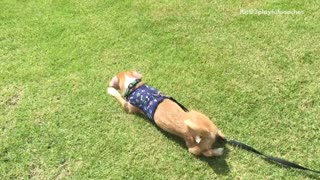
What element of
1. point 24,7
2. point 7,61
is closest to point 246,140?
point 7,61

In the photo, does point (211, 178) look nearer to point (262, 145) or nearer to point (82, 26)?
point (262, 145)

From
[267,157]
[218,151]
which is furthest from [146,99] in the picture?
[267,157]

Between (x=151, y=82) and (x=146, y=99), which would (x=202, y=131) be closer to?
(x=146, y=99)

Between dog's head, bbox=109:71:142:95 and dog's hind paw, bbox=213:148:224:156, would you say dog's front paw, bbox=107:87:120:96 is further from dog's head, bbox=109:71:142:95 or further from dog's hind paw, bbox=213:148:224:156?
dog's hind paw, bbox=213:148:224:156

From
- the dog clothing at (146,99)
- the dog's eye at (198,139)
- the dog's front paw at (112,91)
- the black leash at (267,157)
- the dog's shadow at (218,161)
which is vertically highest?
the dog clothing at (146,99)

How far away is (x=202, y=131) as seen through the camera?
3045 millimetres

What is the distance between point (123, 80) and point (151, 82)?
1.20ft

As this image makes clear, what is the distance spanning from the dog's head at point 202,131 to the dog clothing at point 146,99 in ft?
1.03

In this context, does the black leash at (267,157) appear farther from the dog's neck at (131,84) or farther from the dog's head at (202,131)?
the dog's neck at (131,84)

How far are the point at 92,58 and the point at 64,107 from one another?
61 cm

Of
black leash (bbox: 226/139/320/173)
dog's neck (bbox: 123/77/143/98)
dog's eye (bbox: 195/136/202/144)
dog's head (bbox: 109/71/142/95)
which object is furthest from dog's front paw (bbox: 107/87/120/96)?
black leash (bbox: 226/139/320/173)

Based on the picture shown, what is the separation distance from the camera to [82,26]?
4480 millimetres

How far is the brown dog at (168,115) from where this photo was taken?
3100 millimetres

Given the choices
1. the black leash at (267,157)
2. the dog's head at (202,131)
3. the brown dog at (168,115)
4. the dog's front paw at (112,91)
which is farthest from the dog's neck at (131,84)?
the black leash at (267,157)
